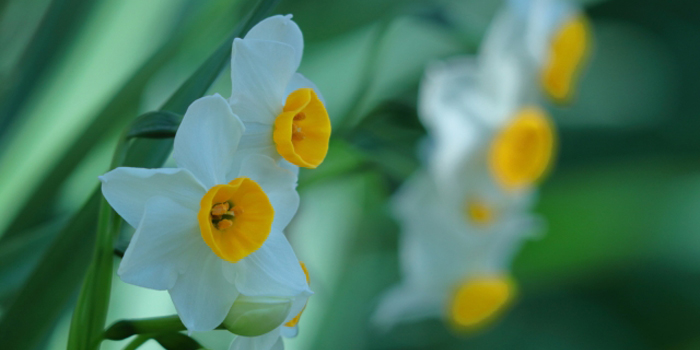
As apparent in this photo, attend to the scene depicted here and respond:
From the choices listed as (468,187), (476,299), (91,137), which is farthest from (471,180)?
(91,137)

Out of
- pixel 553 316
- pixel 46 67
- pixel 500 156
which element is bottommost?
pixel 553 316

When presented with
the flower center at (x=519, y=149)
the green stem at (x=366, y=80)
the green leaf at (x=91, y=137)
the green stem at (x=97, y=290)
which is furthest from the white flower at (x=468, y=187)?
the green stem at (x=97, y=290)

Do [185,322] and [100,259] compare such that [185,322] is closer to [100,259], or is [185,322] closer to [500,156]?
[100,259]

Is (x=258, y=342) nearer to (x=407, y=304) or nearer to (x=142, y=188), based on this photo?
(x=142, y=188)

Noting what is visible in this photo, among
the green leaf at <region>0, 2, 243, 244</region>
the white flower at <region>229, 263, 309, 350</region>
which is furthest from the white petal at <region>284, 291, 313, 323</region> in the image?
the green leaf at <region>0, 2, 243, 244</region>

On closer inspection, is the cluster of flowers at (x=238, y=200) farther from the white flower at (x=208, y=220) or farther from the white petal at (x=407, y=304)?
the white petal at (x=407, y=304)

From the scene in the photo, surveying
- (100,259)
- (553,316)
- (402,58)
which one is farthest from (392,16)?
(553,316)

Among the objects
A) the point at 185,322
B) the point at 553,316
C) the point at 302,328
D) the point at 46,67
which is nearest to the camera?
the point at 185,322
